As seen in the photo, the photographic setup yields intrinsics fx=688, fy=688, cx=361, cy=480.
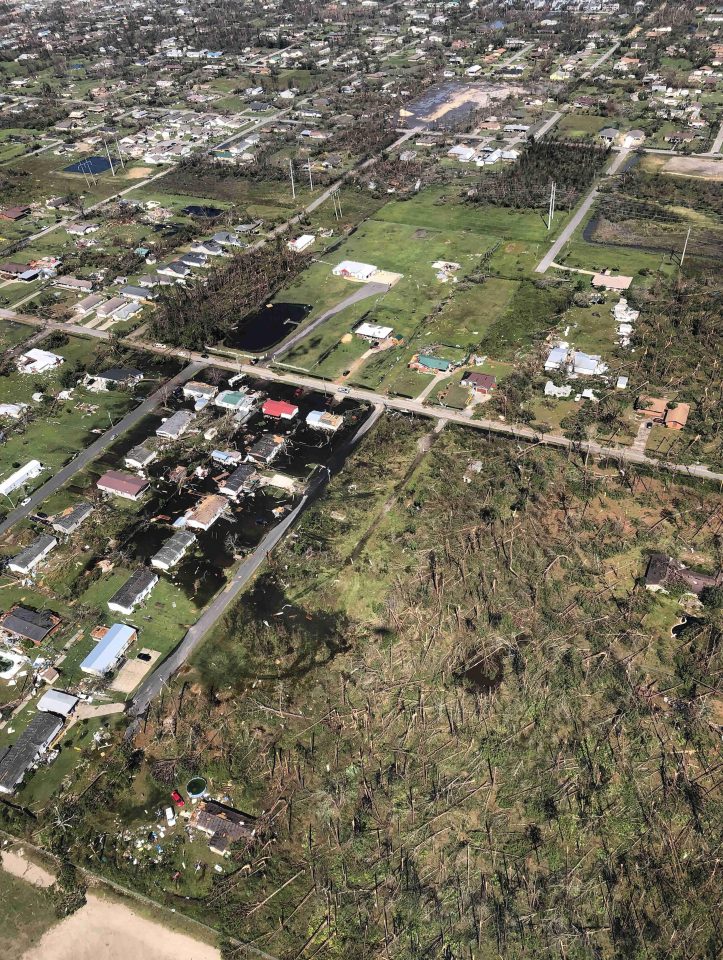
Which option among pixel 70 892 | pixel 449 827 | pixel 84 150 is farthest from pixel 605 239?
pixel 84 150

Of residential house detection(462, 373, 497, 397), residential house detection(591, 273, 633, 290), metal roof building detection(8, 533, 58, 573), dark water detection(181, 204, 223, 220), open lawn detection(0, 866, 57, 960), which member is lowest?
open lawn detection(0, 866, 57, 960)

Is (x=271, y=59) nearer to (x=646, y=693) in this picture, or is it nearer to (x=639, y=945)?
(x=646, y=693)

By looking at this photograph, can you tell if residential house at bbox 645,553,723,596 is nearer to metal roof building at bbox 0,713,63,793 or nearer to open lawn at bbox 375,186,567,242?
metal roof building at bbox 0,713,63,793

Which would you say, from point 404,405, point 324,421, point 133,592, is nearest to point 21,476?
point 133,592

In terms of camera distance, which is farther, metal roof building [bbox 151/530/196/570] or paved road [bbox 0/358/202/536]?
paved road [bbox 0/358/202/536]

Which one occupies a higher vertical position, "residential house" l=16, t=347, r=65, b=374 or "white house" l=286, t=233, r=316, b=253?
"white house" l=286, t=233, r=316, b=253

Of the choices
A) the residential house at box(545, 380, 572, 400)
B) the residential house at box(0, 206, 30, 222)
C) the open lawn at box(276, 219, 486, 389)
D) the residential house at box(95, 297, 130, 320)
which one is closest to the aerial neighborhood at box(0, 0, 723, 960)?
the residential house at box(545, 380, 572, 400)
